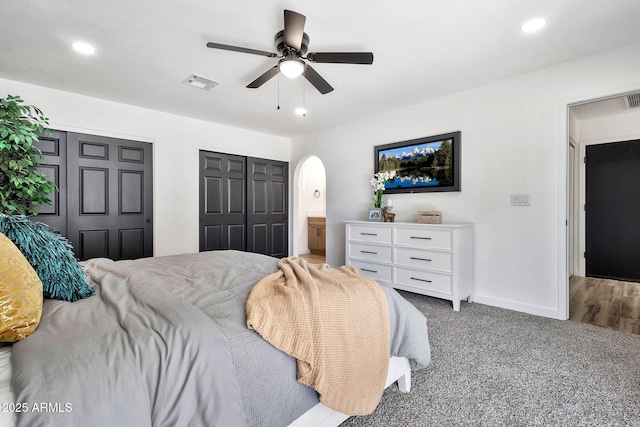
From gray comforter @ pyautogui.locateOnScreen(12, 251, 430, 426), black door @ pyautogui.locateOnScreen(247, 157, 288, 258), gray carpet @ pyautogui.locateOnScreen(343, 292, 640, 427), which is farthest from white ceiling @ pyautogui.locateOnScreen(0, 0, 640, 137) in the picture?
gray carpet @ pyautogui.locateOnScreen(343, 292, 640, 427)

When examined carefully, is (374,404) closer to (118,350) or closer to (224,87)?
(118,350)

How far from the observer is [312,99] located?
3.55 m

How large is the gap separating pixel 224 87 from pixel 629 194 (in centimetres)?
539

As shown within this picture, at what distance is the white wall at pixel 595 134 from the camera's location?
12.8ft

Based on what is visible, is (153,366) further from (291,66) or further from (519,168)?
(519,168)

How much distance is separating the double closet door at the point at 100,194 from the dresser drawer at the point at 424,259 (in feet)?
10.8

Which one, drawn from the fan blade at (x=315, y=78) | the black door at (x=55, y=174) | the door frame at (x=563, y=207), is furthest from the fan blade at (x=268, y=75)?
the door frame at (x=563, y=207)

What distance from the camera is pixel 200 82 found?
10.0 ft

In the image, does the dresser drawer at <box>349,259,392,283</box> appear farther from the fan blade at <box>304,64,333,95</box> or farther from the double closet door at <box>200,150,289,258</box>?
the fan blade at <box>304,64,333,95</box>

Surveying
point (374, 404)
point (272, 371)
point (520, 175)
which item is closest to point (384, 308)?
point (374, 404)

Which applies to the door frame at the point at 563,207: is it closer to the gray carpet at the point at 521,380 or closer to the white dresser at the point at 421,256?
the gray carpet at the point at 521,380

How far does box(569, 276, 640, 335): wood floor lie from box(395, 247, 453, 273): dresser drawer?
1171 mm

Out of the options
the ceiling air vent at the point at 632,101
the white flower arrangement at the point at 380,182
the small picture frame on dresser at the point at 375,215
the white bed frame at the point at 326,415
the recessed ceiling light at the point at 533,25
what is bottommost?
the white bed frame at the point at 326,415

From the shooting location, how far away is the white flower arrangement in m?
3.87
